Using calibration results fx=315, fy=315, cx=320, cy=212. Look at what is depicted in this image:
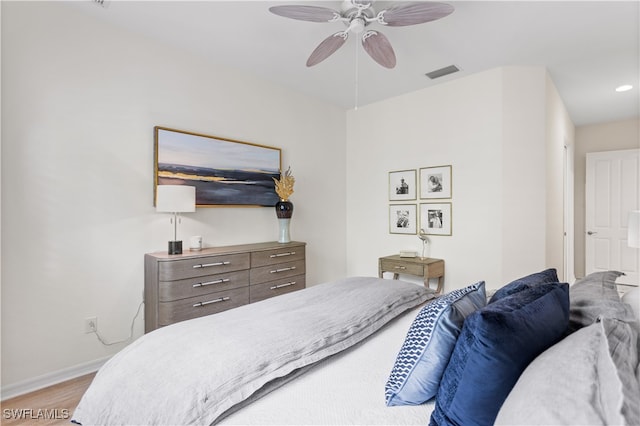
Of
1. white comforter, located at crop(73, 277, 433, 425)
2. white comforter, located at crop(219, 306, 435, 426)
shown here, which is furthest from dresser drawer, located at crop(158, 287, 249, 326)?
white comforter, located at crop(219, 306, 435, 426)

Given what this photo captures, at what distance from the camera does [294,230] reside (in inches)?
151

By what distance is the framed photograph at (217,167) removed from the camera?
9.06 feet

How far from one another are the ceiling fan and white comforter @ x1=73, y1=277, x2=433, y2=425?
65.8 inches

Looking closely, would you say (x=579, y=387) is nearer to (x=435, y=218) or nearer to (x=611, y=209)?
(x=435, y=218)

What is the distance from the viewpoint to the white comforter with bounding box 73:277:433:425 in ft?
3.15

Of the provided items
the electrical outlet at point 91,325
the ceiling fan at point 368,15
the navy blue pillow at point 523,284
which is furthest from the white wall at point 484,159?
the electrical outlet at point 91,325

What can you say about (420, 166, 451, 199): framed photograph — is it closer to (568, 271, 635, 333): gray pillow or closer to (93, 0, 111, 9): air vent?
(568, 271, 635, 333): gray pillow

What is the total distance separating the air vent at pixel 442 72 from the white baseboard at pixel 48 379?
399 centimetres

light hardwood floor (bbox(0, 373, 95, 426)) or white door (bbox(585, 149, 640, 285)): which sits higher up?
white door (bbox(585, 149, 640, 285))

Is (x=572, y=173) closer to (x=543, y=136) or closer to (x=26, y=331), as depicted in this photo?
(x=543, y=136)

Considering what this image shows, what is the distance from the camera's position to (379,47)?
7.36ft

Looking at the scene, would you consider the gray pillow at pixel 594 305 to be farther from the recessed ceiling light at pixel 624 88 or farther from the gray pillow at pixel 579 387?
the recessed ceiling light at pixel 624 88

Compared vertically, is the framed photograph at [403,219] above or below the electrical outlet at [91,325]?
above

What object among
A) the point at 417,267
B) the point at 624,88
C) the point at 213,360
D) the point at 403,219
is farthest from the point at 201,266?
the point at 624,88
